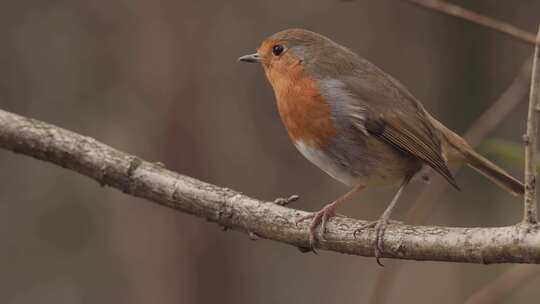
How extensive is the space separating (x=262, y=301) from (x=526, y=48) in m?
3.43

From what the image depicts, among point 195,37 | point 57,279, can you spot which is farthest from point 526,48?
point 57,279

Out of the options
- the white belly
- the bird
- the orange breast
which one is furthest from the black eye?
the white belly

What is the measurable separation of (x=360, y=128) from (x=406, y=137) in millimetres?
239

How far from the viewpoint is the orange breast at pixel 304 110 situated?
12.1 feet

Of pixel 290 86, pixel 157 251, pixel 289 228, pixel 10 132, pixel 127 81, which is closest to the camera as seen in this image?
pixel 289 228

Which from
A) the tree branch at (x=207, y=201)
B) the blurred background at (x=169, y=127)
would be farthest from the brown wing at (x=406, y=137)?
the blurred background at (x=169, y=127)

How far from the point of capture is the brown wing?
3734 mm

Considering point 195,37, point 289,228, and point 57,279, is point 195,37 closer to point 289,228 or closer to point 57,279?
point 57,279

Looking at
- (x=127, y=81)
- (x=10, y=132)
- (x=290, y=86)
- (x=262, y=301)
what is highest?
(x=127, y=81)

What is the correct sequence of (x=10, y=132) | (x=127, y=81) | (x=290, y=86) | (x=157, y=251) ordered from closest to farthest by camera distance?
1. (x=10, y=132)
2. (x=290, y=86)
3. (x=157, y=251)
4. (x=127, y=81)

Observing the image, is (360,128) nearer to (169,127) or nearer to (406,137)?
(406,137)

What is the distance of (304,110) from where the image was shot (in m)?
3.76

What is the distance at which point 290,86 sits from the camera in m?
3.94

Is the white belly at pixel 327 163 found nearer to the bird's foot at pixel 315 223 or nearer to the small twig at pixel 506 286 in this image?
the bird's foot at pixel 315 223
